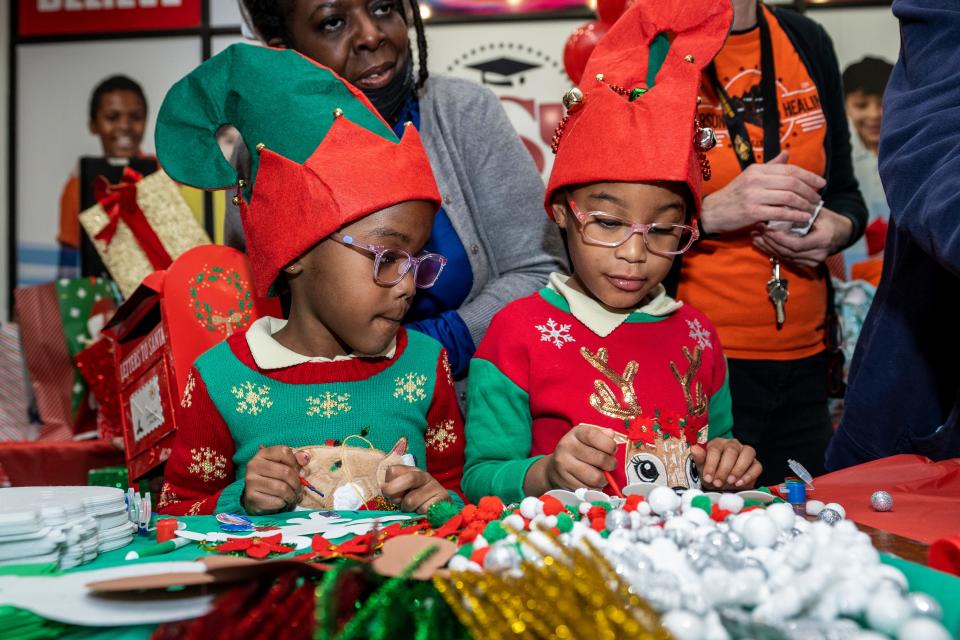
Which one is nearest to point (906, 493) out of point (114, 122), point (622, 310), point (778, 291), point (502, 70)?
point (622, 310)

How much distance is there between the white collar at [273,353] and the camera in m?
1.58

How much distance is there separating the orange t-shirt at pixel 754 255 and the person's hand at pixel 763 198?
0.10 m

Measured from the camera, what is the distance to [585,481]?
4.16 feet

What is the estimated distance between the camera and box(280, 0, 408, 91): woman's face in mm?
1812

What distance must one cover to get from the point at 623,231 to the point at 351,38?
712 mm

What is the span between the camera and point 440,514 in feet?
3.65

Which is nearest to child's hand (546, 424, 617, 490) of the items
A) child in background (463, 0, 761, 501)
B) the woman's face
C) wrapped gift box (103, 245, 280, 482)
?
child in background (463, 0, 761, 501)

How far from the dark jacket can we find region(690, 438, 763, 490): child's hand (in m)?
0.25

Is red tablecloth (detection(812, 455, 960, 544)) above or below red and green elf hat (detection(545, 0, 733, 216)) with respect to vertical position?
below

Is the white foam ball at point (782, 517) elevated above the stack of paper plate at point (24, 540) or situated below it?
above

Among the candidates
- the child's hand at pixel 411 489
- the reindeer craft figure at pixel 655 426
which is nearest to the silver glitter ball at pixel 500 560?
the child's hand at pixel 411 489

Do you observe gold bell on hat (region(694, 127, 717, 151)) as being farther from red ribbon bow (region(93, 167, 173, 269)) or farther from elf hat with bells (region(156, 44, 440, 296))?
red ribbon bow (region(93, 167, 173, 269))

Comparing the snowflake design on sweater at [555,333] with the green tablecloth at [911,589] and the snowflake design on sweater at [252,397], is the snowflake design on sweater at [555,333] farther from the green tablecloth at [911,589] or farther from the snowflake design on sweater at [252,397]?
the green tablecloth at [911,589]

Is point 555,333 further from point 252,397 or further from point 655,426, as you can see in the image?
point 252,397
